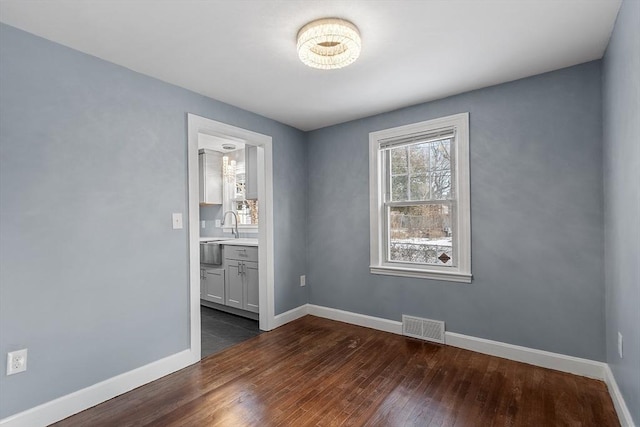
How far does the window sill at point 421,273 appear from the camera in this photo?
2995mm

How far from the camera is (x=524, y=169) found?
2.68 metres

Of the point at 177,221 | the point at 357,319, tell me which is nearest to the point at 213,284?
the point at 177,221

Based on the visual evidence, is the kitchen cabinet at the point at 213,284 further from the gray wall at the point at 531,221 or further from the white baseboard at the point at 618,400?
the white baseboard at the point at 618,400

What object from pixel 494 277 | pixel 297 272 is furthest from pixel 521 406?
pixel 297 272

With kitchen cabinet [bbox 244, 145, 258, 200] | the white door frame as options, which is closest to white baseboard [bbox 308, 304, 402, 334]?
the white door frame

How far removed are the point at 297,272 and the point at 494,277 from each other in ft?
7.27

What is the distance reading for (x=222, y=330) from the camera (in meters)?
3.59

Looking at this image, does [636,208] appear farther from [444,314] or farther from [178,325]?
[178,325]

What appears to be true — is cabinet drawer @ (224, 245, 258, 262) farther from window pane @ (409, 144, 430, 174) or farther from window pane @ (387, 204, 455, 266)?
window pane @ (409, 144, 430, 174)

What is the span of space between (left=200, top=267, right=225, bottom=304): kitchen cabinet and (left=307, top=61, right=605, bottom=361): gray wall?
7.35 ft

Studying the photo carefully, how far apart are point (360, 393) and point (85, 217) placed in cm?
228

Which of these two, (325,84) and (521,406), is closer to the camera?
(521,406)

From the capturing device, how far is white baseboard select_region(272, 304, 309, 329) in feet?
12.1

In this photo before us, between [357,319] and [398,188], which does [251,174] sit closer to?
[398,188]
